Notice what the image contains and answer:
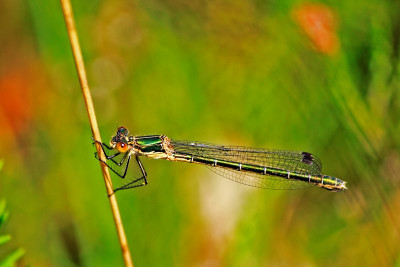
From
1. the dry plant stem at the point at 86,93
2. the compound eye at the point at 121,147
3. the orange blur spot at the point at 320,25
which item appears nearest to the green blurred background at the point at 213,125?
the orange blur spot at the point at 320,25

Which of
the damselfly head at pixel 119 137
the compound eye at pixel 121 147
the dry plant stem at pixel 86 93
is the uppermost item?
the damselfly head at pixel 119 137

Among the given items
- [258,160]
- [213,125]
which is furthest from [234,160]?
[213,125]

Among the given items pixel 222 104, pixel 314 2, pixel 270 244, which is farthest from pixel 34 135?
pixel 314 2

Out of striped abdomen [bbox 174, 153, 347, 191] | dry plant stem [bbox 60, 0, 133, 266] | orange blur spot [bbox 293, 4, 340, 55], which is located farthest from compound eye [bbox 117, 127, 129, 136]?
orange blur spot [bbox 293, 4, 340, 55]

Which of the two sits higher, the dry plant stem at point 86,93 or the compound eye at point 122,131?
the compound eye at point 122,131

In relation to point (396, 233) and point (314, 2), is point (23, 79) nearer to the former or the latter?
point (314, 2)

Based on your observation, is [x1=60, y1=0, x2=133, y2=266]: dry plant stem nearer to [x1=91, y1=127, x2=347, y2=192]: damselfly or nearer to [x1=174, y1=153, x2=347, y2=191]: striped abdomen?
[x1=91, y1=127, x2=347, y2=192]: damselfly

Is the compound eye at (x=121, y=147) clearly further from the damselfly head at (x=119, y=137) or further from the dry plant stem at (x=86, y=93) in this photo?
the dry plant stem at (x=86, y=93)
